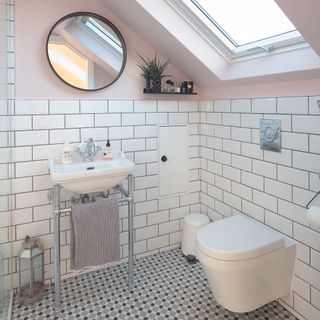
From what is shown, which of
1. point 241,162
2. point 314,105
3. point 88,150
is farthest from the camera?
point 241,162

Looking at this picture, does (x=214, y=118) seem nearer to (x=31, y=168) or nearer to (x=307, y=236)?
(x=307, y=236)

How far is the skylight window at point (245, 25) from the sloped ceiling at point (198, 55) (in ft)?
0.26

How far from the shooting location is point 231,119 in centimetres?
208

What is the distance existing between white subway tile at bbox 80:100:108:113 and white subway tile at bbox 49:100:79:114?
0.04 m

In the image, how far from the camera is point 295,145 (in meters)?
1.60

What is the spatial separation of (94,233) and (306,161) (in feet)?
4.41

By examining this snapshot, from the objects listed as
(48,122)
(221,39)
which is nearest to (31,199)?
(48,122)

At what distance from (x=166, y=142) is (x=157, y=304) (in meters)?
1.21

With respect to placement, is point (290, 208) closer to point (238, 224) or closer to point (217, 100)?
point (238, 224)

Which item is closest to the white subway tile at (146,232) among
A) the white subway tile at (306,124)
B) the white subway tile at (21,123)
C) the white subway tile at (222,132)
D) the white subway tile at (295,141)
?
the white subway tile at (222,132)

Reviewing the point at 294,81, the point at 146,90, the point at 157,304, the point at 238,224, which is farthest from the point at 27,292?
the point at 294,81

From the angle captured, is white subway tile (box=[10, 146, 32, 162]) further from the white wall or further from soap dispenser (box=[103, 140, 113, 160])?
the white wall

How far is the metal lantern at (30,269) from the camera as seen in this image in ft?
5.97

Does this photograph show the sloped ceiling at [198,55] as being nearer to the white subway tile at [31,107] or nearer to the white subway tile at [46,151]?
the white subway tile at [31,107]
